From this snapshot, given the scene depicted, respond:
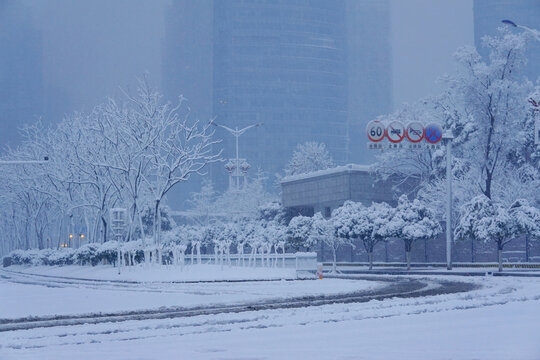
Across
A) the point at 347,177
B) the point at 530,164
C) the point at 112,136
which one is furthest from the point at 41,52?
the point at 530,164

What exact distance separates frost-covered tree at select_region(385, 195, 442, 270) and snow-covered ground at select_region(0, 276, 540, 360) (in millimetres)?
36340

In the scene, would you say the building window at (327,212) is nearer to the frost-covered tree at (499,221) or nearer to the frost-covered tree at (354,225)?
the frost-covered tree at (354,225)

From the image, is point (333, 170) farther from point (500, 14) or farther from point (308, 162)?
point (500, 14)

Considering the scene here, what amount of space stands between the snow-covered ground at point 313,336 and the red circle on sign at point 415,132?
157 feet

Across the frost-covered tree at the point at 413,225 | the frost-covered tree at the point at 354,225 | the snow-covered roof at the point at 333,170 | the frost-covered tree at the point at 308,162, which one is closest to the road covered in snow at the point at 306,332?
the frost-covered tree at the point at 413,225

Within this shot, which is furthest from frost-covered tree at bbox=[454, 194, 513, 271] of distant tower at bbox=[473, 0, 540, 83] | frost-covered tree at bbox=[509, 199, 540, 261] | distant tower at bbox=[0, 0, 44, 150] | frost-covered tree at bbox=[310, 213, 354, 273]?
distant tower at bbox=[473, 0, 540, 83]

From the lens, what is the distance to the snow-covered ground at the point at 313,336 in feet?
36.3

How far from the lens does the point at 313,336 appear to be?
43.3 ft

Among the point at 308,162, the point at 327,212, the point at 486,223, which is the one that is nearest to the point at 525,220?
the point at 486,223

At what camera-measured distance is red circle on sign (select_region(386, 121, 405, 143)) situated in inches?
2699

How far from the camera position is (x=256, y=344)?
12266 millimetres

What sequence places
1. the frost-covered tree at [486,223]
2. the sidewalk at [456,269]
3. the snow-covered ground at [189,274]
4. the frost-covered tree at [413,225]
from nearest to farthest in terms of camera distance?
1. the snow-covered ground at [189,274]
2. the sidewalk at [456,269]
3. the frost-covered tree at [486,223]
4. the frost-covered tree at [413,225]

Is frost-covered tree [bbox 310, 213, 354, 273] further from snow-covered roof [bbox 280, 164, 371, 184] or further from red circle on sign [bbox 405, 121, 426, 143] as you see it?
snow-covered roof [bbox 280, 164, 371, 184]

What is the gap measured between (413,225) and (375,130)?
8815 millimetres
